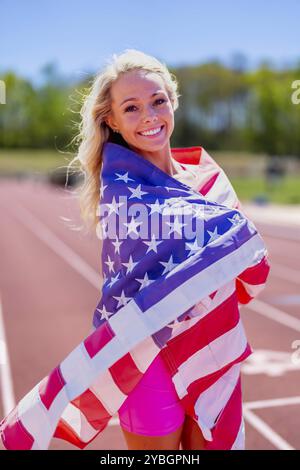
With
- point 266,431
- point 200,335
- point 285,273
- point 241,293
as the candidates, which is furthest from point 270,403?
point 285,273

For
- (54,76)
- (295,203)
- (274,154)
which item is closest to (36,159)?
(54,76)

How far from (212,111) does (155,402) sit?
81.8 meters

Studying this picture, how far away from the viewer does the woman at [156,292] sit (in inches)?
63.8

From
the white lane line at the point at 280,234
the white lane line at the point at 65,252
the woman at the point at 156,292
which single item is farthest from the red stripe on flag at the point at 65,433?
the white lane line at the point at 280,234

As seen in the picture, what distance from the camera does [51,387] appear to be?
1.63m

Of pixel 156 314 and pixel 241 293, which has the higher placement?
pixel 156 314

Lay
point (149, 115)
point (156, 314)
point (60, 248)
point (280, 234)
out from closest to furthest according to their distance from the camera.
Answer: point (156, 314)
point (149, 115)
point (60, 248)
point (280, 234)

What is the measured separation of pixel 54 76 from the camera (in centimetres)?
8938

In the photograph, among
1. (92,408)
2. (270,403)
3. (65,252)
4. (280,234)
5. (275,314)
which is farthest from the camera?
(280,234)

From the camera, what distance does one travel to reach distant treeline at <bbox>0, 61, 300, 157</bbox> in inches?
2726

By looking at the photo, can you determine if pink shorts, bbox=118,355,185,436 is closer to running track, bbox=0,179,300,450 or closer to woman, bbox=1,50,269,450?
woman, bbox=1,50,269,450

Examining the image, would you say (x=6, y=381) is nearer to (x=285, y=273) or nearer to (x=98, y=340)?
(x=98, y=340)

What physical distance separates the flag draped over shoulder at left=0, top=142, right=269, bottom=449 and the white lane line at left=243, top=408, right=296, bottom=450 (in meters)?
1.86

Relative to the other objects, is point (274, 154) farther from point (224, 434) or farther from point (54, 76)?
point (224, 434)
